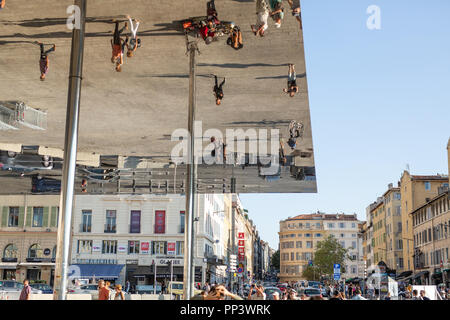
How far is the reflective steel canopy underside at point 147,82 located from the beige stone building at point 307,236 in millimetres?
146326

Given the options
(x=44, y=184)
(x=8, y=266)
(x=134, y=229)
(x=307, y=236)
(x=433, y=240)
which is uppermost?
(x=307, y=236)

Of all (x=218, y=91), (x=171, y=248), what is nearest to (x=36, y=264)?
(x=171, y=248)

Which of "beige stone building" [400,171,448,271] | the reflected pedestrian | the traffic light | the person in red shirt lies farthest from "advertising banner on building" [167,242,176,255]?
the person in red shirt

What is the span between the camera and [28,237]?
5912 cm

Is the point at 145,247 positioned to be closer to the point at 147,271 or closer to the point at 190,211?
the point at 147,271

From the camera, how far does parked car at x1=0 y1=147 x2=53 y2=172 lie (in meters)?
28.8

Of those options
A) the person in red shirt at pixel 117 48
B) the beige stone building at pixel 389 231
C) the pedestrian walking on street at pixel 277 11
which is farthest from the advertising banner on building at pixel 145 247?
the beige stone building at pixel 389 231

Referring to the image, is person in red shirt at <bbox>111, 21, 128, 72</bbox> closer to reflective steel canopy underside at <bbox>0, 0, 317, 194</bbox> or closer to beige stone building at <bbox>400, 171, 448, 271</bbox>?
reflective steel canopy underside at <bbox>0, 0, 317, 194</bbox>

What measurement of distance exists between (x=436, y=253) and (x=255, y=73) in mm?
57927

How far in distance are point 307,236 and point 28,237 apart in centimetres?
12779

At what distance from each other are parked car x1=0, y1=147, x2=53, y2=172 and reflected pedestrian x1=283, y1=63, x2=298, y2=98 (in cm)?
1581

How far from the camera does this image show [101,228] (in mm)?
59125

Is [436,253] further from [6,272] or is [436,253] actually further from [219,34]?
[219,34]

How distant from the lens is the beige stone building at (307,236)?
17414cm
